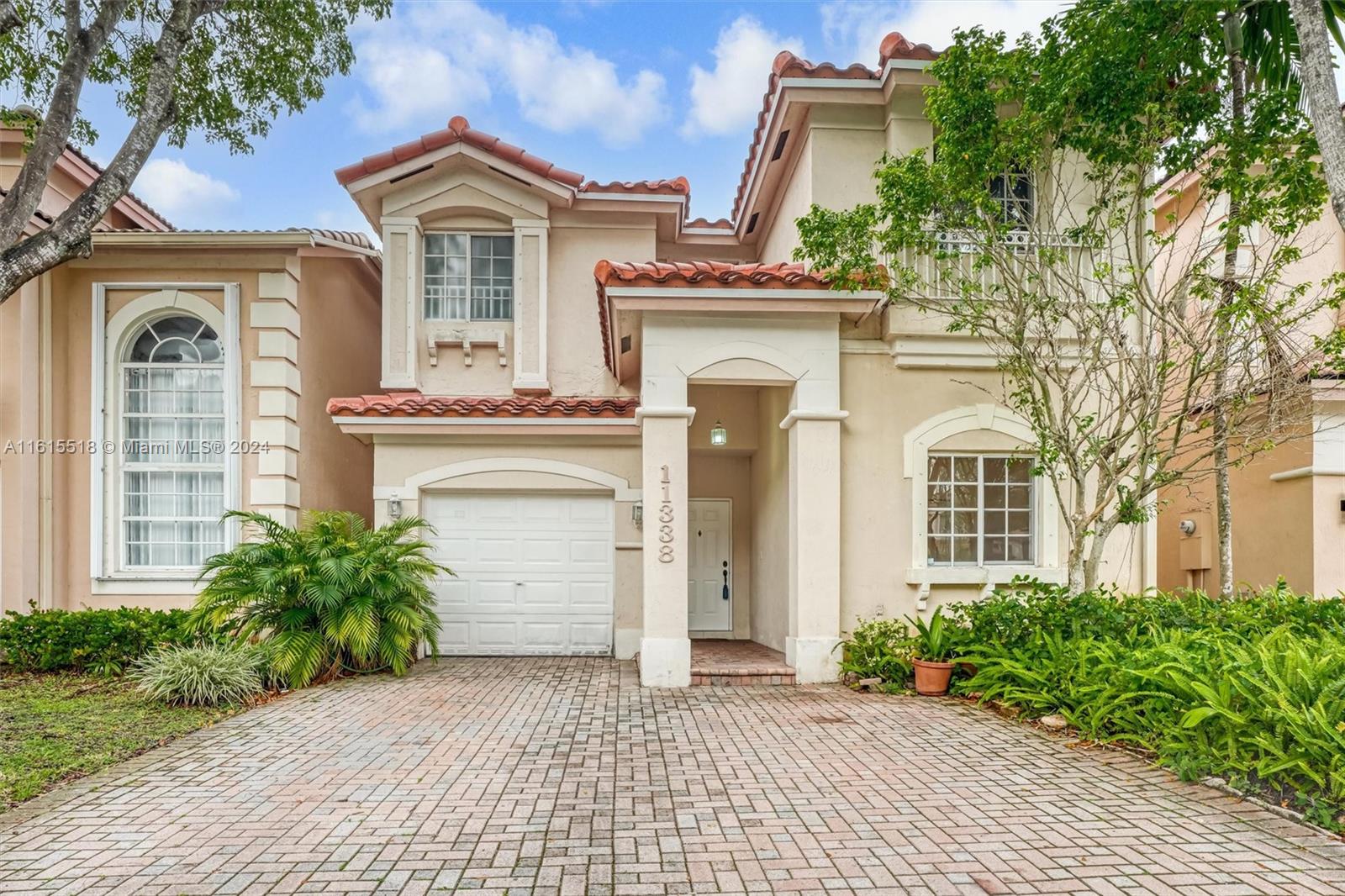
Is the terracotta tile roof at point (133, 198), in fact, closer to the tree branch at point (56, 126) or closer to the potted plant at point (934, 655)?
the tree branch at point (56, 126)

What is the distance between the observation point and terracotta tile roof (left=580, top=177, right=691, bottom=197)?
11625mm

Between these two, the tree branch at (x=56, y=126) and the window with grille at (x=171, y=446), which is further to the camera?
the window with grille at (x=171, y=446)

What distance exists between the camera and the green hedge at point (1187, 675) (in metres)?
4.57

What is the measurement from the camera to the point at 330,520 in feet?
29.7

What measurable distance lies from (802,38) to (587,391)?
241 inches

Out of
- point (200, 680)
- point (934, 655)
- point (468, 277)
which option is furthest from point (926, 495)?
point (200, 680)

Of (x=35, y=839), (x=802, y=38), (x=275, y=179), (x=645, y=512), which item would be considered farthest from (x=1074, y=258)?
(x=275, y=179)

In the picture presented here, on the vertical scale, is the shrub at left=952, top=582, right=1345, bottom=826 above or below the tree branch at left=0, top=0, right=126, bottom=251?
below

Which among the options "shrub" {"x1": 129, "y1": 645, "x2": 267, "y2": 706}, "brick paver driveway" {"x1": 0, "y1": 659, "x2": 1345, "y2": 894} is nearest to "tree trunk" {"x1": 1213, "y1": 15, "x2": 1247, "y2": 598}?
"brick paver driveway" {"x1": 0, "y1": 659, "x2": 1345, "y2": 894}

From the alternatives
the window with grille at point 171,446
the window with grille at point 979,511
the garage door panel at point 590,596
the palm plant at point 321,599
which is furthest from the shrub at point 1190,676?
the window with grille at point 171,446

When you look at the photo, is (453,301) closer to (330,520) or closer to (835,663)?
(330,520)

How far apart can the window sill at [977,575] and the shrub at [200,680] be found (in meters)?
7.36

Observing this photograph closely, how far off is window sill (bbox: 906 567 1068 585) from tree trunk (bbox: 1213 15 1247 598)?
177 cm

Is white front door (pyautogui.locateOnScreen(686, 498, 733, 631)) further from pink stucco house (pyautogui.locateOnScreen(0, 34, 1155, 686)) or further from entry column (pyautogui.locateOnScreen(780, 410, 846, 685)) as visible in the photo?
entry column (pyautogui.locateOnScreen(780, 410, 846, 685))
